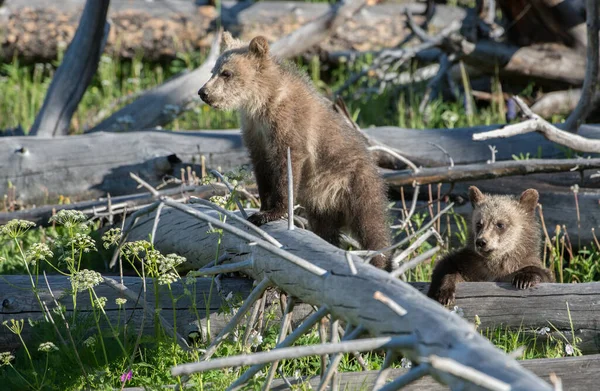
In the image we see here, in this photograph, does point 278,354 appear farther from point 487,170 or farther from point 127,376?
point 487,170

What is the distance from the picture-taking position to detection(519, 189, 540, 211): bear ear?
16.1 ft

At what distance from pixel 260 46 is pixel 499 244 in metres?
1.91

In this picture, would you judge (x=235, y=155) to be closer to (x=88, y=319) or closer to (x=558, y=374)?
(x=88, y=319)

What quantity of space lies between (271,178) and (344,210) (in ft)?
1.70

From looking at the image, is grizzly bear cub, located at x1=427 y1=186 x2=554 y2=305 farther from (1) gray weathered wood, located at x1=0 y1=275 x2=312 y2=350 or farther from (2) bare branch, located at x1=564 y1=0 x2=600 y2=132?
(2) bare branch, located at x1=564 y1=0 x2=600 y2=132

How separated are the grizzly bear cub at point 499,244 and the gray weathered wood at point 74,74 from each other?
438 cm

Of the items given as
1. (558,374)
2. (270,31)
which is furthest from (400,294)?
(270,31)

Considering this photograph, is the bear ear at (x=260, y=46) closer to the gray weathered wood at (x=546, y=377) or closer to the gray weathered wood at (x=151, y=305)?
the gray weathered wood at (x=151, y=305)

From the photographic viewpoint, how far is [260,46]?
492 centimetres

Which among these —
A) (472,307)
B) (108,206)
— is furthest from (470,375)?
(108,206)

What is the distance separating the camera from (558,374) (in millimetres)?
3352

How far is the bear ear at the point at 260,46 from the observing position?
16.0 feet

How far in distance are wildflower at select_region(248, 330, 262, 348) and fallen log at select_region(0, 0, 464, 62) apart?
731cm

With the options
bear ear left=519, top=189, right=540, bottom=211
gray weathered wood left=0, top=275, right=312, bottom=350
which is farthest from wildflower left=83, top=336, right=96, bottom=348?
bear ear left=519, top=189, right=540, bottom=211
